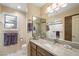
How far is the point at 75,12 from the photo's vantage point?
4.94 ft

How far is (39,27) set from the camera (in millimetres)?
1975

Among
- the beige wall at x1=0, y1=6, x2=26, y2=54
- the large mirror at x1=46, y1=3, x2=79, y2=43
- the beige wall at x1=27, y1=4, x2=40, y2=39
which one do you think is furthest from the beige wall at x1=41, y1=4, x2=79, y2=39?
the beige wall at x1=0, y1=6, x2=26, y2=54

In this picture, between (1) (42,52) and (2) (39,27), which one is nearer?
(1) (42,52)

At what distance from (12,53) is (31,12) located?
880 millimetres

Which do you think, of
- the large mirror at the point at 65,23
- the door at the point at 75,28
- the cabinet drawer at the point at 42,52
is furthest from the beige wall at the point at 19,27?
the door at the point at 75,28

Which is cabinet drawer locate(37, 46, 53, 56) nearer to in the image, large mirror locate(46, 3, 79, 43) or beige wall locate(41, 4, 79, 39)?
large mirror locate(46, 3, 79, 43)

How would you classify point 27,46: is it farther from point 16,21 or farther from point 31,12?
point 31,12

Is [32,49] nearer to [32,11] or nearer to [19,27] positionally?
[19,27]

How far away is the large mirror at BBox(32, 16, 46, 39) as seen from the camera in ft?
6.48

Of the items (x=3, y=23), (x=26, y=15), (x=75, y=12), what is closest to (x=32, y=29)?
(x=26, y=15)

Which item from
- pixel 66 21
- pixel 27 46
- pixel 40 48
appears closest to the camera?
pixel 66 21

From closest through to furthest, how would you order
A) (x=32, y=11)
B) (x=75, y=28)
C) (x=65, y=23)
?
(x=75, y=28)
(x=65, y=23)
(x=32, y=11)

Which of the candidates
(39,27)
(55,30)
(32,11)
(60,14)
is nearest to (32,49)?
(39,27)

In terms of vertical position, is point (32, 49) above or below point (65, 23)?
below
